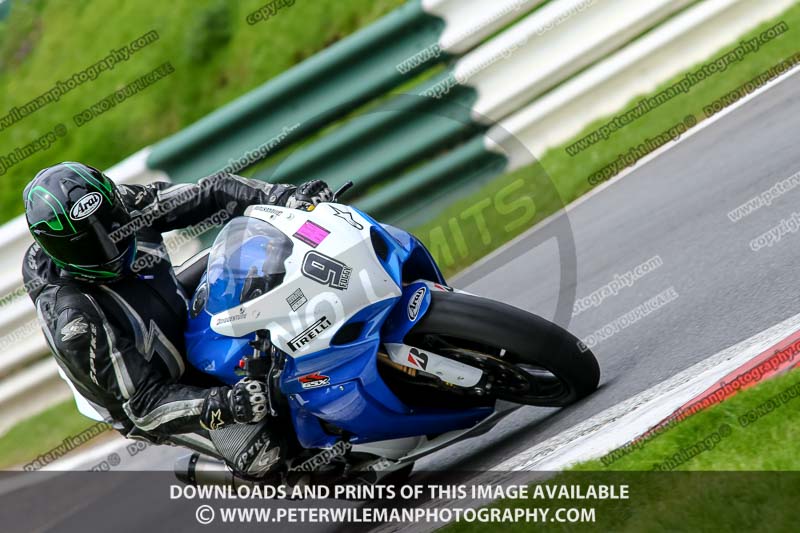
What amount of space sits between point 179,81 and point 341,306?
6.10 meters

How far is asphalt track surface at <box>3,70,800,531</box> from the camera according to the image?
13.8ft

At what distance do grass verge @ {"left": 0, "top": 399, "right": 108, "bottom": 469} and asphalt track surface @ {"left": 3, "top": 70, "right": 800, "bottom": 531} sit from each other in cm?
74

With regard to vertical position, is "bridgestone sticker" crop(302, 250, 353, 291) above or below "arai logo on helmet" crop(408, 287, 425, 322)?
above

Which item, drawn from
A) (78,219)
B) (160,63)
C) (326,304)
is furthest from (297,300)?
(160,63)

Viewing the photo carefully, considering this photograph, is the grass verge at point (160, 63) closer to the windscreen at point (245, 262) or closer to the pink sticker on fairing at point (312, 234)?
the windscreen at point (245, 262)

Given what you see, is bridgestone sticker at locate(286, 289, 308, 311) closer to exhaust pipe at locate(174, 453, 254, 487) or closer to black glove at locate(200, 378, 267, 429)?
black glove at locate(200, 378, 267, 429)

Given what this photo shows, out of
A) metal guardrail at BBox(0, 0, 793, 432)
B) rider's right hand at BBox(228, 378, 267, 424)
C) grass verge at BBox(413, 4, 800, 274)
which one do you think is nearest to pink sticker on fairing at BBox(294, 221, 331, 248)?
rider's right hand at BBox(228, 378, 267, 424)

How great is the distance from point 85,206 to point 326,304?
1069 millimetres

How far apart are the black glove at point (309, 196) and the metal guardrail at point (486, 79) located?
111 inches

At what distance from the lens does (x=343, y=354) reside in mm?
3922

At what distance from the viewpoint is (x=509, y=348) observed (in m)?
3.74

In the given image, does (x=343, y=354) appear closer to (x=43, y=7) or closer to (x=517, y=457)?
(x=517, y=457)

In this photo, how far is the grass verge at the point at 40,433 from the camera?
724 centimetres

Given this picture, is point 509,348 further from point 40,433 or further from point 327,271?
point 40,433
